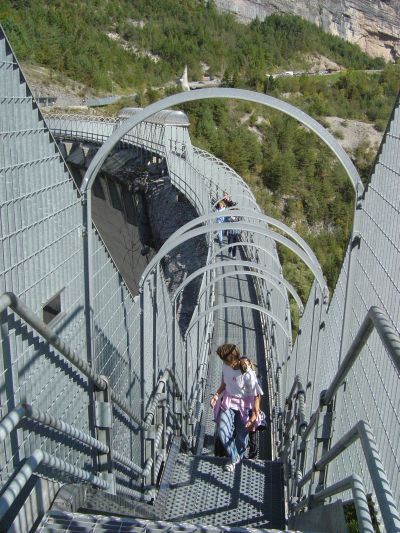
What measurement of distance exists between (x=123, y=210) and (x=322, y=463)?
25080 millimetres

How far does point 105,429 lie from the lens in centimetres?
360

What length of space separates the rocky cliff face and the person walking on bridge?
84149mm

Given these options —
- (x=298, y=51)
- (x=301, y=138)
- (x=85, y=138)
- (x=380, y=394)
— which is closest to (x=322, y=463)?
(x=380, y=394)

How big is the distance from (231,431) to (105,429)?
2550 mm

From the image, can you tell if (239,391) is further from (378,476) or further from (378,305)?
(378,476)

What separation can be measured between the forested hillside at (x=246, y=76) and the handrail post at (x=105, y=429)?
23022mm

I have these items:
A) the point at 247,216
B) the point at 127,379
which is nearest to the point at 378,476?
the point at 127,379

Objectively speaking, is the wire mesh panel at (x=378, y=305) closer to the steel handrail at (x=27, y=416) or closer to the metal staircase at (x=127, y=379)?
the metal staircase at (x=127, y=379)

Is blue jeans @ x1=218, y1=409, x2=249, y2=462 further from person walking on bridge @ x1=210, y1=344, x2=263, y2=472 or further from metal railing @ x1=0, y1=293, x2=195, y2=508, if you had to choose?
metal railing @ x1=0, y1=293, x2=195, y2=508

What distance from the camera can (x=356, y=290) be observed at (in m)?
3.75

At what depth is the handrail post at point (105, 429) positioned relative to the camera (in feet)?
11.4

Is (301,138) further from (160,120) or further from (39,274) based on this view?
(39,274)

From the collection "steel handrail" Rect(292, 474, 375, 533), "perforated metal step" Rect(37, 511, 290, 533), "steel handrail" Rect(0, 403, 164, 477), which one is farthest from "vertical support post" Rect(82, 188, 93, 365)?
"steel handrail" Rect(292, 474, 375, 533)

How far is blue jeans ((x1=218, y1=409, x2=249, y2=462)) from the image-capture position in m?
5.80
